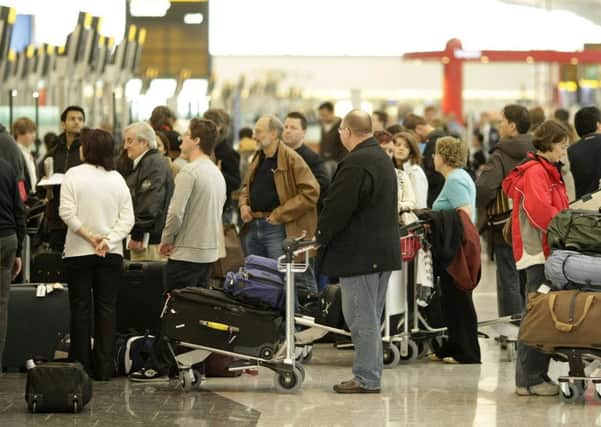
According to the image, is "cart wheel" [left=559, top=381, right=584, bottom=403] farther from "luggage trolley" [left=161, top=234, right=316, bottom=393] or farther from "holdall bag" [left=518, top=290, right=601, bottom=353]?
"luggage trolley" [left=161, top=234, right=316, bottom=393]

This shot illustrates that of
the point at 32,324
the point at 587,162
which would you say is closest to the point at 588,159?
the point at 587,162

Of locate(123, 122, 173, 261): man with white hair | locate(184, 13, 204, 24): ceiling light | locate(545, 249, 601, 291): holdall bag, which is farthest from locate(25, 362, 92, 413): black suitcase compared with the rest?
locate(184, 13, 204, 24): ceiling light

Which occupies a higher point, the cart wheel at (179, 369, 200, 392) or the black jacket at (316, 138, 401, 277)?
the black jacket at (316, 138, 401, 277)

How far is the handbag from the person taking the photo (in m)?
9.38

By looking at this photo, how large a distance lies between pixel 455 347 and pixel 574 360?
1717 mm

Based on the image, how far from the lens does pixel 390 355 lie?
28.9 feet

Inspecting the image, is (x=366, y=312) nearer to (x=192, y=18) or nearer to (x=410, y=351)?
(x=410, y=351)

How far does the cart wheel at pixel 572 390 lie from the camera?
293 inches

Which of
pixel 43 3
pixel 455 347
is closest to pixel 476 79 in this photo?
pixel 43 3

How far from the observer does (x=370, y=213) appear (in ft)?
24.8

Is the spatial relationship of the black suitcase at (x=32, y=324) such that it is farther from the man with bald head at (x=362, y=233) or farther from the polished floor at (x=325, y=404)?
the man with bald head at (x=362, y=233)

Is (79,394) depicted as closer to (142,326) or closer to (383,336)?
(142,326)

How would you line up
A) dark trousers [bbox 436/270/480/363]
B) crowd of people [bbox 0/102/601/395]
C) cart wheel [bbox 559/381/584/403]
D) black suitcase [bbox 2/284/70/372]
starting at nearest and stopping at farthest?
cart wheel [bbox 559/381/584/403] < crowd of people [bbox 0/102/601/395] < black suitcase [bbox 2/284/70/372] < dark trousers [bbox 436/270/480/363]

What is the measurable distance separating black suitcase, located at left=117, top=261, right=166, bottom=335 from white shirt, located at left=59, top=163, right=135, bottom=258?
2.17ft
